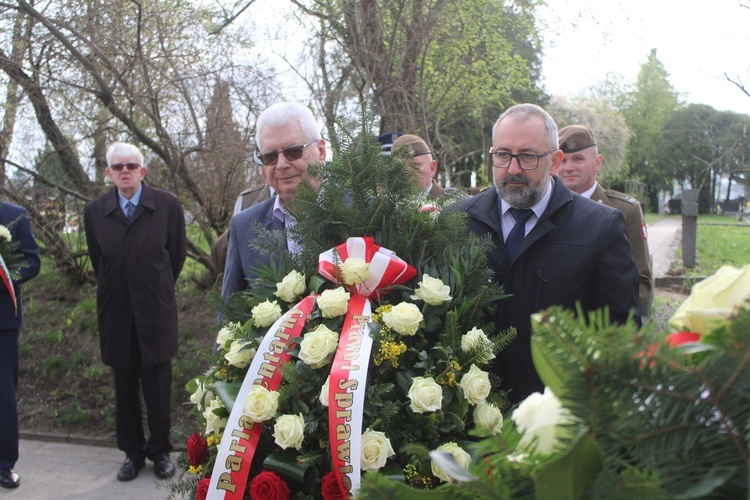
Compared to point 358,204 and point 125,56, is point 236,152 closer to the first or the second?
point 125,56

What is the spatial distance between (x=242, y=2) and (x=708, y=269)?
8.68 metres

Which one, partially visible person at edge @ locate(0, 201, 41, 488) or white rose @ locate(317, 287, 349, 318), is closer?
white rose @ locate(317, 287, 349, 318)

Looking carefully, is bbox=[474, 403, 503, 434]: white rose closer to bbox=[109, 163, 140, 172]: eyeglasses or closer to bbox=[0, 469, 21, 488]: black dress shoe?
bbox=[109, 163, 140, 172]: eyeglasses

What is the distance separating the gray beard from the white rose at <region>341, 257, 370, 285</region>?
100cm

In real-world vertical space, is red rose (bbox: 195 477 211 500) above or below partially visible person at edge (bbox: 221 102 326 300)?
below

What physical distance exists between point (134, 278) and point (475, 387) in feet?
13.4

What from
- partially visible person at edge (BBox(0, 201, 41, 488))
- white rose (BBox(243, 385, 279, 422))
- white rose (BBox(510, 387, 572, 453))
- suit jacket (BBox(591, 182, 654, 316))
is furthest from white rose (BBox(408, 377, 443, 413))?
partially visible person at edge (BBox(0, 201, 41, 488))

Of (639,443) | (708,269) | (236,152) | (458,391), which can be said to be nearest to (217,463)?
(458,391)

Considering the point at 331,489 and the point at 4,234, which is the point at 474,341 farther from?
the point at 4,234

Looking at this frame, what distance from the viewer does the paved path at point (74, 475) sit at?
4.87 meters

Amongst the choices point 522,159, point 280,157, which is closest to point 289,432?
point 280,157

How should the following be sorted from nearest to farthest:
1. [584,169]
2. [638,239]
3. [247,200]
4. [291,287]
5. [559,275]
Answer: [291,287] < [559,275] < [638,239] < [584,169] < [247,200]

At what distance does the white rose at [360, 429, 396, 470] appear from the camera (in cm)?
159

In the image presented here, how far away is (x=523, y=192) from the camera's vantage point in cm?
267
